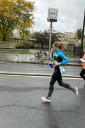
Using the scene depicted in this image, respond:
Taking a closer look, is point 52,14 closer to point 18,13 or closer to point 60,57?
point 18,13

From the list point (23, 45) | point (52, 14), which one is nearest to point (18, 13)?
point (23, 45)

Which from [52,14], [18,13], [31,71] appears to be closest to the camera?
[31,71]

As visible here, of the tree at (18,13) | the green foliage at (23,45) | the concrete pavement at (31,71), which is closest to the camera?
the concrete pavement at (31,71)

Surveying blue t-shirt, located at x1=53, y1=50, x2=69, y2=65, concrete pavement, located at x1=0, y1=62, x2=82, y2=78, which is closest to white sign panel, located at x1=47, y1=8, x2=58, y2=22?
concrete pavement, located at x1=0, y1=62, x2=82, y2=78

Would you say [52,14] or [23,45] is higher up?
[52,14]

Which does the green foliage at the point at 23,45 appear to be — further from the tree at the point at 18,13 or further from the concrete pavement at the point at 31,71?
the concrete pavement at the point at 31,71

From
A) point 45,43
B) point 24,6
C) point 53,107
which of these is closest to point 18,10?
point 24,6

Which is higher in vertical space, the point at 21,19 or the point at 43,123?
the point at 21,19

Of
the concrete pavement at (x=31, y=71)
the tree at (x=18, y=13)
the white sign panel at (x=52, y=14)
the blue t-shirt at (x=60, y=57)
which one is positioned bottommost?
the concrete pavement at (x=31, y=71)

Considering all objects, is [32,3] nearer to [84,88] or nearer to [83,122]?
[84,88]

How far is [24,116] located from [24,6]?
29364mm

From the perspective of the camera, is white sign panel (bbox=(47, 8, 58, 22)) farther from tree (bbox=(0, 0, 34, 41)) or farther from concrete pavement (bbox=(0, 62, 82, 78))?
tree (bbox=(0, 0, 34, 41))

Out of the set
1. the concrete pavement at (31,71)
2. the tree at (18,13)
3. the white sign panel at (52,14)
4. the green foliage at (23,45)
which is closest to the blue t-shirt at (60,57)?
the concrete pavement at (31,71)

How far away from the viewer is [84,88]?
602cm
